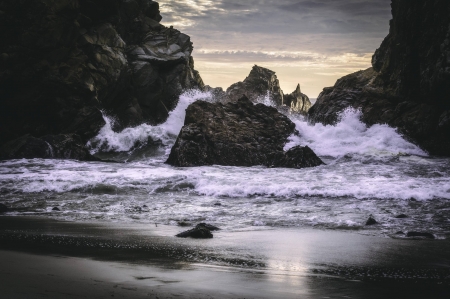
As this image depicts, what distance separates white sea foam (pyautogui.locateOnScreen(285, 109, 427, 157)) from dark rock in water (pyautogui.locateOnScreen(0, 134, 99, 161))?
28.4 ft

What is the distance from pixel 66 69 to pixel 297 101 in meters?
46.2

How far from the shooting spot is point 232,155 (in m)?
16.3

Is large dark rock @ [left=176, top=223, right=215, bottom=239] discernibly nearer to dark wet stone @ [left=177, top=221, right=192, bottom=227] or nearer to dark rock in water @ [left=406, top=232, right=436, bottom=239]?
dark wet stone @ [left=177, top=221, right=192, bottom=227]

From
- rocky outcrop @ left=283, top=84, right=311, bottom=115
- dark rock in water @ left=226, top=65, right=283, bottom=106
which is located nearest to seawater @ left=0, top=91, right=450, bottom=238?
dark rock in water @ left=226, top=65, right=283, bottom=106

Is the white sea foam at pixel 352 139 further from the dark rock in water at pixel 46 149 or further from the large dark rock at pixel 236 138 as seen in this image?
the dark rock in water at pixel 46 149

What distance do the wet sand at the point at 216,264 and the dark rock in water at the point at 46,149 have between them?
36.0 ft

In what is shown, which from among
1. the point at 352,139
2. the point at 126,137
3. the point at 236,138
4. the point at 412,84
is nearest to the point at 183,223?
the point at 236,138

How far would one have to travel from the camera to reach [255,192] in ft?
34.2

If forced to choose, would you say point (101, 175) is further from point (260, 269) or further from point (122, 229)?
point (260, 269)

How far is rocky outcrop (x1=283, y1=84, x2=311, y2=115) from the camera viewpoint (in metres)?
62.0

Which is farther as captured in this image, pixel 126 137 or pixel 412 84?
pixel 126 137

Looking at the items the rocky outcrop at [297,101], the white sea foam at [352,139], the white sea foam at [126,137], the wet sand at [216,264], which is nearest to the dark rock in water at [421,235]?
the wet sand at [216,264]

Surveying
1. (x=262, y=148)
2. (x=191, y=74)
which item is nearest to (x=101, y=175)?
(x=262, y=148)

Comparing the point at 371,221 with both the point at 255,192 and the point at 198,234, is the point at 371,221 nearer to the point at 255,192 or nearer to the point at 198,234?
the point at 198,234
